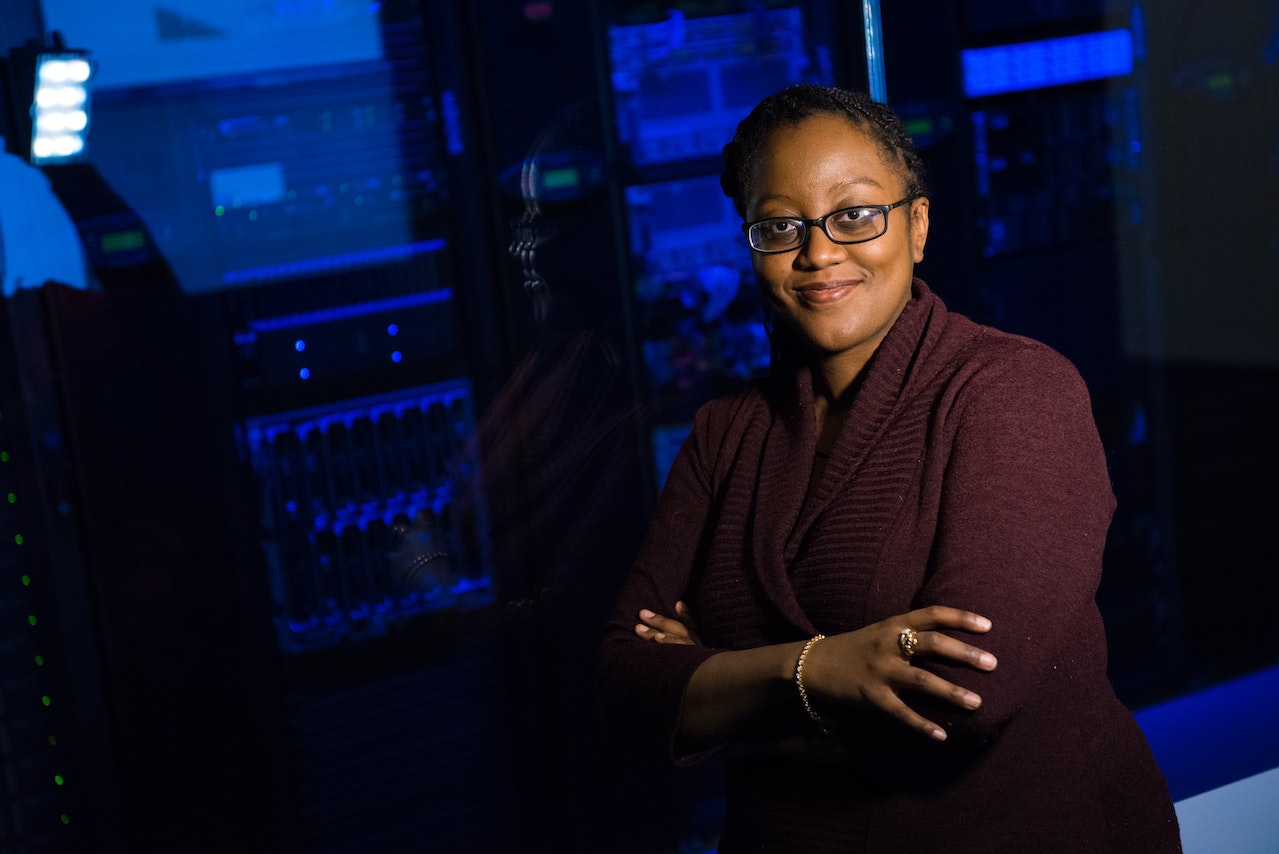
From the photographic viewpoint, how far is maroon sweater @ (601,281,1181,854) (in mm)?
1028

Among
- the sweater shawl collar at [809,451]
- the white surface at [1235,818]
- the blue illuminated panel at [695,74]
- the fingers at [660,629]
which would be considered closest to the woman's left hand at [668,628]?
the fingers at [660,629]

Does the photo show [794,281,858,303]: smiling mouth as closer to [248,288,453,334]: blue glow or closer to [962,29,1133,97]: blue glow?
[248,288,453,334]: blue glow

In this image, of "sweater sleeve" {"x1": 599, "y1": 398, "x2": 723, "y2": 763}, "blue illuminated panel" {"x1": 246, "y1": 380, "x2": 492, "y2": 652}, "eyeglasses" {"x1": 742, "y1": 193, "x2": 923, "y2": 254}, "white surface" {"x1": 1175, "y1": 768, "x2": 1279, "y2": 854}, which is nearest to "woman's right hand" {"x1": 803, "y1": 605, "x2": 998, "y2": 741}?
"sweater sleeve" {"x1": 599, "y1": 398, "x2": 723, "y2": 763}

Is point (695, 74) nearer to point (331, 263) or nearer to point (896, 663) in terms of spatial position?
point (331, 263)

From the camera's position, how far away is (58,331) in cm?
191

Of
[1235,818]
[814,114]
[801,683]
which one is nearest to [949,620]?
[801,683]

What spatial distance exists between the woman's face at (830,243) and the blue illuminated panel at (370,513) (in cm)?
109

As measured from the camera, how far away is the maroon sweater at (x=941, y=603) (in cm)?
103

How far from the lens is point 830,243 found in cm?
116

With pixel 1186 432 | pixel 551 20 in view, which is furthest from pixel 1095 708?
pixel 1186 432

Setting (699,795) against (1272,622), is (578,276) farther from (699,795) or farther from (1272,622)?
(1272,622)

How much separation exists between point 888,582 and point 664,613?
302 millimetres

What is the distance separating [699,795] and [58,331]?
1.45 metres

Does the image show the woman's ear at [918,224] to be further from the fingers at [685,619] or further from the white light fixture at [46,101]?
the white light fixture at [46,101]
